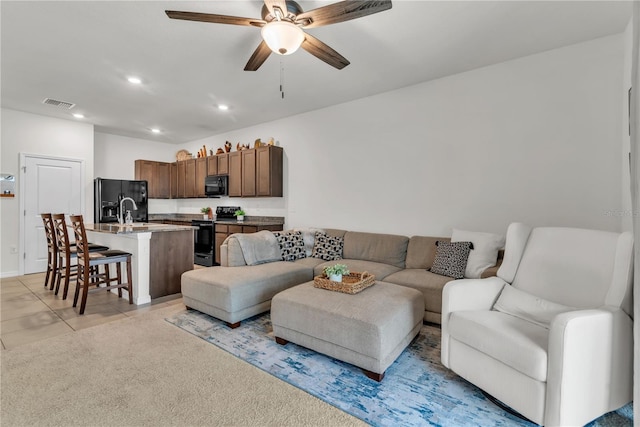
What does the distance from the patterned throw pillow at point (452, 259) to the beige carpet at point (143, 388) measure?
1914 millimetres

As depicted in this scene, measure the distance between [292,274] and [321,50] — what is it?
88.6 inches

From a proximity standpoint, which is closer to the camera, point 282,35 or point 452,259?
point 282,35

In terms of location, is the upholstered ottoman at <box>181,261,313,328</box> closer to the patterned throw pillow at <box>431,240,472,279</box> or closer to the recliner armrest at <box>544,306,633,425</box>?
the patterned throw pillow at <box>431,240,472,279</box>

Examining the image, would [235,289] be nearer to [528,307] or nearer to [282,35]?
[282,35]

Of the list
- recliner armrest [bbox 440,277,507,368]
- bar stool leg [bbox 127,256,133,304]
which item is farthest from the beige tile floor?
recliner armrest [bbox 440,277,507,368]

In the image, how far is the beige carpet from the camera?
5.36ft

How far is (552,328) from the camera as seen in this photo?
1.50 m

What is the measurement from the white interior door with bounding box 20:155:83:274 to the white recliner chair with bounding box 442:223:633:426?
6467 mm

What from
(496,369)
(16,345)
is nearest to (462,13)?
(496,369)

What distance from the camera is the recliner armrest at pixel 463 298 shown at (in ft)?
6.67

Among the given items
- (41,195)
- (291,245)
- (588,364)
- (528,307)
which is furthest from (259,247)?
(41,195)

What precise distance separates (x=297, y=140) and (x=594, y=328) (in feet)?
14.6

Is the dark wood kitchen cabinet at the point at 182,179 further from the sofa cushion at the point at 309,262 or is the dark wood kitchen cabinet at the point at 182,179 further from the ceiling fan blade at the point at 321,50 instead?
the ceiling fan blade at the point at 321,50

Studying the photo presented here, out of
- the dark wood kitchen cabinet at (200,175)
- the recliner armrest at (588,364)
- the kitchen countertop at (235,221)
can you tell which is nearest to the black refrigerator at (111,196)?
the kitchen countertop at (235,221)
